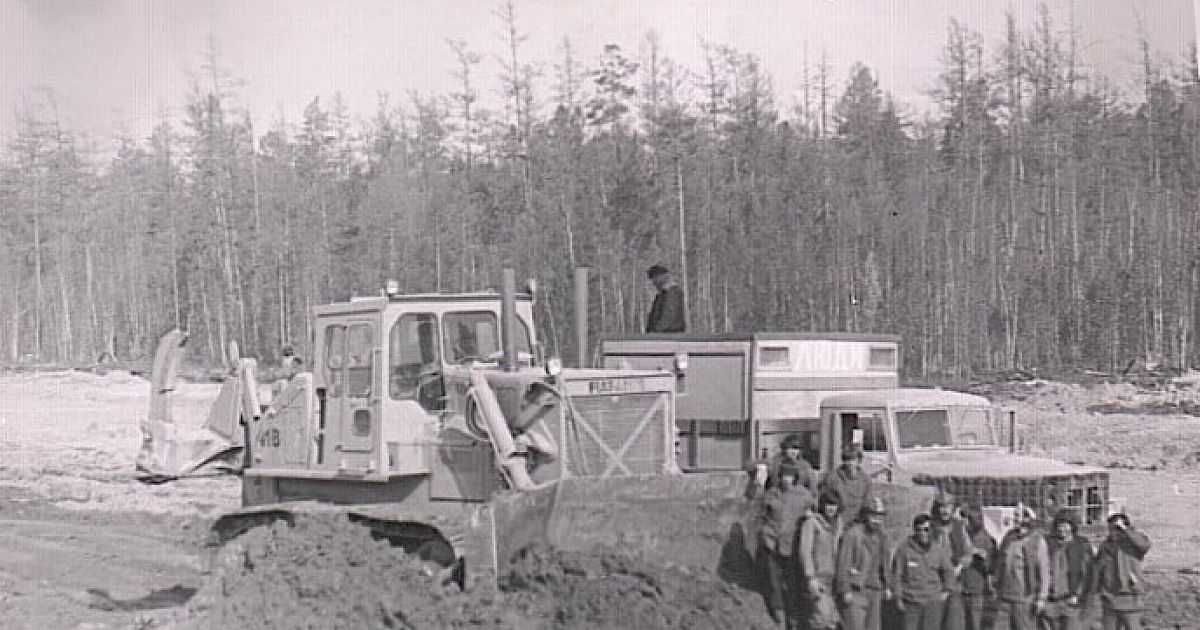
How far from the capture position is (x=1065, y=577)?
7770mm

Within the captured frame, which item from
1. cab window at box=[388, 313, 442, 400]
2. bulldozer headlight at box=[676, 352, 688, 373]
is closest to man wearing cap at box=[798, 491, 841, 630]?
cab window at box=[388, 313, 442, 400]

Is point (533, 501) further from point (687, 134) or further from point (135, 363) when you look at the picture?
point (135, 363)

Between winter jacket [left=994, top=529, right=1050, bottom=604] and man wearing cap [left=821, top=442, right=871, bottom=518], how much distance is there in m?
0.86

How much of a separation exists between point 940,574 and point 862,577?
18.3 inches

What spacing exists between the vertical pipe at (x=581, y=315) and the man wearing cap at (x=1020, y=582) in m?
3.73

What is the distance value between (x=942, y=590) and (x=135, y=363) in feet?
69.8

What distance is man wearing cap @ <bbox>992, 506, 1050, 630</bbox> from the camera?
7680 millimetres

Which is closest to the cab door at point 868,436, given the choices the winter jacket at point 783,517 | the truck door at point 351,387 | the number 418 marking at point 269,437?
the winter jacket at point 783,517

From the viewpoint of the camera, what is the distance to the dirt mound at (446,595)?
7.31 meters

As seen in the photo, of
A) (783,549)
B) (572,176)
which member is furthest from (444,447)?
(572,176)

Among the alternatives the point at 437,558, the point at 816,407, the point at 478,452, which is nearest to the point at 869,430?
the point at 816,407

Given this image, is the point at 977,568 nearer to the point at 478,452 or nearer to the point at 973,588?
the point at 973,588

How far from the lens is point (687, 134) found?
2238cm

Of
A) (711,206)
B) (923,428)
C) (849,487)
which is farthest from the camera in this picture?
(711,206)
